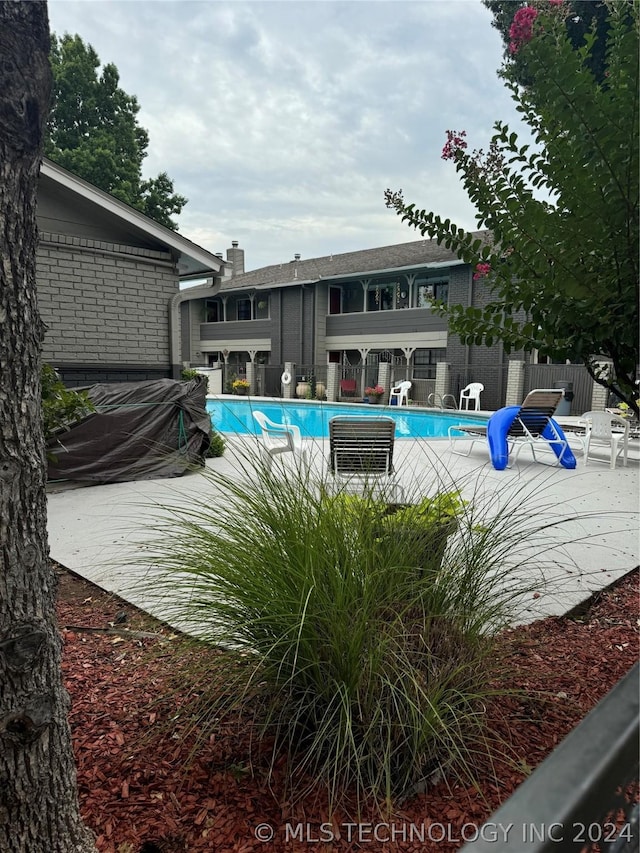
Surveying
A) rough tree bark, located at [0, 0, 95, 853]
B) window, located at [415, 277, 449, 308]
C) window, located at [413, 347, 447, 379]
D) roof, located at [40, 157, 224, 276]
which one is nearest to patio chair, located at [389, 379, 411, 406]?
window, located at [413, 347, 447, 379]

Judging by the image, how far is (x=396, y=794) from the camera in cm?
151

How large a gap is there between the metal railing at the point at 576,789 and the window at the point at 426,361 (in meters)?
20.1

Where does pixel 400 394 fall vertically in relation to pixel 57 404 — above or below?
below

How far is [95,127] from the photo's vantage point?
2484 cm

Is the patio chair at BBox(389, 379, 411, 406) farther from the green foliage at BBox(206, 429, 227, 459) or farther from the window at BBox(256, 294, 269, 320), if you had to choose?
the green foliage at BBox(206, 429, 227, 459)

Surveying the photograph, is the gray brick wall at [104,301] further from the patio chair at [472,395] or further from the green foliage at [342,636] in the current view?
the patio chair at [472,395]

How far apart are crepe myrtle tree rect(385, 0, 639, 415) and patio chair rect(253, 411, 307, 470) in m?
1.03

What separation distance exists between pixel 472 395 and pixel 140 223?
1289 centimetres

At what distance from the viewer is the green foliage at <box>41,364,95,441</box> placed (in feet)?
14.9

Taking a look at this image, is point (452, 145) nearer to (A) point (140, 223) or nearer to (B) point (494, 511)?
(B) point (494, 511)

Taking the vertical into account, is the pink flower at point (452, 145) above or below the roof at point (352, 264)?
below

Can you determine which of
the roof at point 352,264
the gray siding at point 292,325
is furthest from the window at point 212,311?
the gray siding at point 292,325

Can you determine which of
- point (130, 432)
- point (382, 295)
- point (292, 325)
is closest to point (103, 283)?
point (130, 432)

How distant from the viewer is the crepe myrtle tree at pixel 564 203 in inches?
64.6
